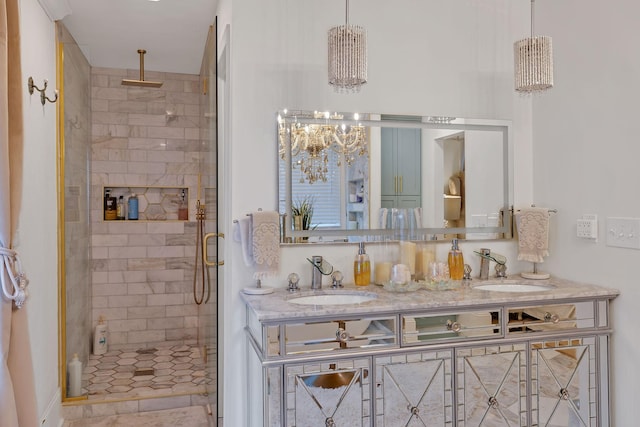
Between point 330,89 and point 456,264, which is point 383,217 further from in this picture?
point 330,89

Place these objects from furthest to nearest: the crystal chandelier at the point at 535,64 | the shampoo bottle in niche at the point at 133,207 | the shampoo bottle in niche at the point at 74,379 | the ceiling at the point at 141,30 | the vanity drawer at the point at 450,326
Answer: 1. the shampoo bottle in niche at the point at 133,207
2. the shampoo bottle in niche at the point at 74,379
3. the ceiling at the point at 141,30
4. the crystal chandelier at the point at 535,64
5. the vanity drawer at the point at 450,326

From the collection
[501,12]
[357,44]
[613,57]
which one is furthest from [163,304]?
[613,57]

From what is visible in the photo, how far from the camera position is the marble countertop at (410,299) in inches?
71.3

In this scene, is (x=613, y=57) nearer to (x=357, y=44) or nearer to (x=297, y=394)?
(x=357, y=44)

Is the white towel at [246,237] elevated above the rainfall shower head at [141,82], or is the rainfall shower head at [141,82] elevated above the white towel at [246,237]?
the rainfall shower head at [141,82]

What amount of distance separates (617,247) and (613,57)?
0.87m

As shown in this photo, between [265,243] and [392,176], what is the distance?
0.75 metres

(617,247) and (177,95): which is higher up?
(177,95)

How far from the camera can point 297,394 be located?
177cm

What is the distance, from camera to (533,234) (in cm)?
250

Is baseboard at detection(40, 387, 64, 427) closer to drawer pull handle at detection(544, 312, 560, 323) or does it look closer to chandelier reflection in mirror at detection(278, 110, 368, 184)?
chandelier reflection in mirror at detection(278, 110, 368, 184)

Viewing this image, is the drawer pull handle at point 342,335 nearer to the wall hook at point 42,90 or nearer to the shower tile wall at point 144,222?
the wall hook at point 42,90

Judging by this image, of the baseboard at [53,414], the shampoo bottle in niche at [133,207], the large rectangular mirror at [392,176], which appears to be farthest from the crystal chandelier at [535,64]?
the shampoo bottle in niche at [133,207]

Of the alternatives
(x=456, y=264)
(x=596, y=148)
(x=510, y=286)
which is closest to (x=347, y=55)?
(x=456, y=264)
